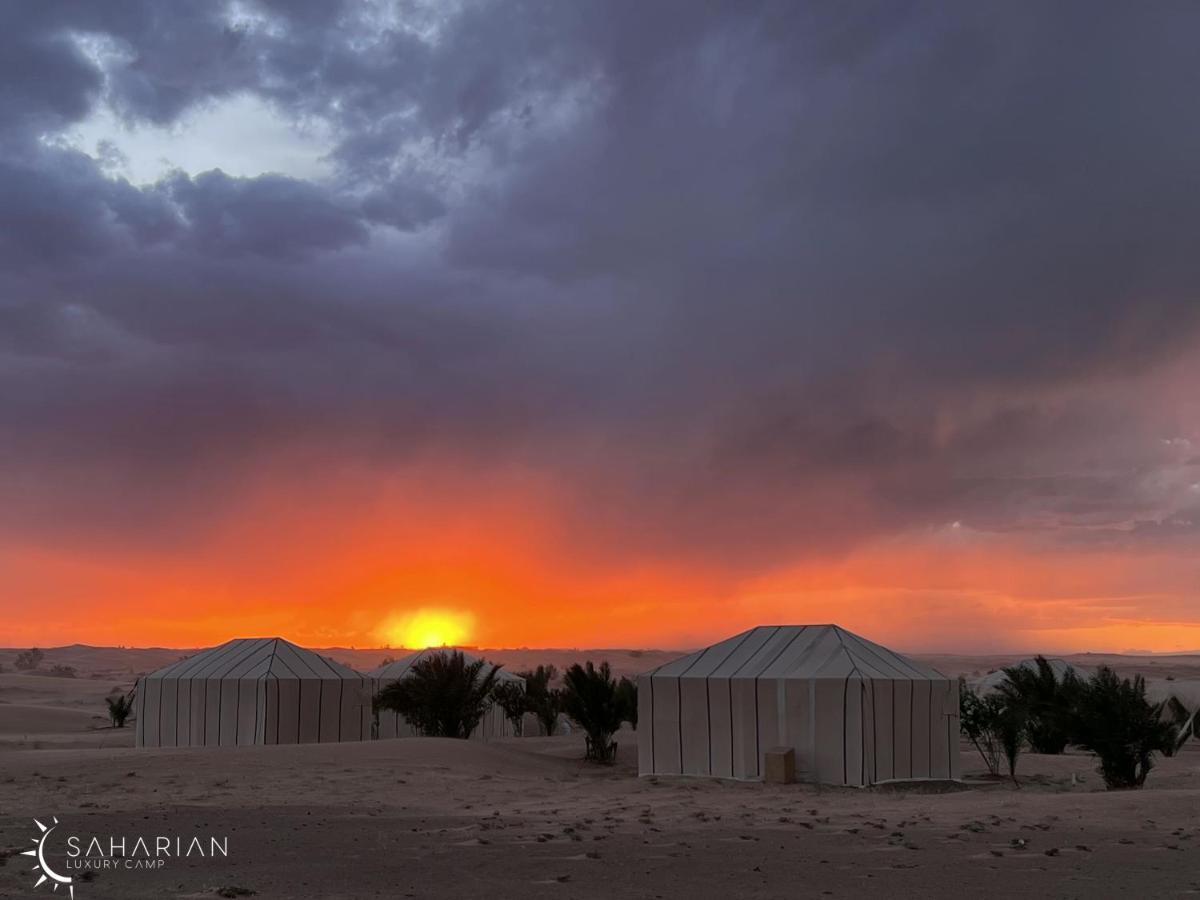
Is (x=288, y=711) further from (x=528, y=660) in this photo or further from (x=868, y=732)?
(x=528, y=660)

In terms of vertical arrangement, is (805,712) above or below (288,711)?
above

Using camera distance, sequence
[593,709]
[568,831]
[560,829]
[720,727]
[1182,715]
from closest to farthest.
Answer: [568,831] → [560,829] → [720,727] → [593,709] → [1182,715]

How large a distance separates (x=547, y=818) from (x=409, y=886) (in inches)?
194

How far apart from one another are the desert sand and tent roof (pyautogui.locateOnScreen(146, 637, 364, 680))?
7459mm

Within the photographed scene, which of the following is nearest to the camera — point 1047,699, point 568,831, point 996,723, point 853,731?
point 568,831

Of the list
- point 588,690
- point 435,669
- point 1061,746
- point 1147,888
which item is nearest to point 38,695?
point 435,669

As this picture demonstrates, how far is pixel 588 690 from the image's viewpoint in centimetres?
2778

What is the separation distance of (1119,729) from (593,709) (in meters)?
12.9

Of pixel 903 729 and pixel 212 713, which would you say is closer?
pixel 903 729

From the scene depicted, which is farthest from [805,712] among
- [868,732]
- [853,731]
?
[868,732]

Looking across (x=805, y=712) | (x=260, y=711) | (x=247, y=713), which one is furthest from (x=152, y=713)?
(x=805, y=712)

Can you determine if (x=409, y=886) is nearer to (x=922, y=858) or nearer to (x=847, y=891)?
(x=847, y=891)

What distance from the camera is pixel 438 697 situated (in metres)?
29.0

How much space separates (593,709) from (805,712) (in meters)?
7.45
